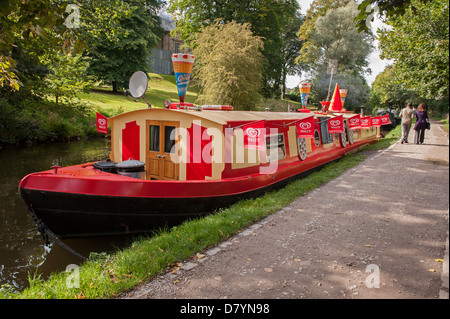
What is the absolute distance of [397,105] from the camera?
153 feet

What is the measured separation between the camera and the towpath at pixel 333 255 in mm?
3408

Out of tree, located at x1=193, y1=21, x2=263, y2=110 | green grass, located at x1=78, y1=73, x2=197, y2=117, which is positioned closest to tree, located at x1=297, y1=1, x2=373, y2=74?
green grass, located at x1=78, y1=73, x2=197, y2=117

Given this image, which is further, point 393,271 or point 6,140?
point 6,140

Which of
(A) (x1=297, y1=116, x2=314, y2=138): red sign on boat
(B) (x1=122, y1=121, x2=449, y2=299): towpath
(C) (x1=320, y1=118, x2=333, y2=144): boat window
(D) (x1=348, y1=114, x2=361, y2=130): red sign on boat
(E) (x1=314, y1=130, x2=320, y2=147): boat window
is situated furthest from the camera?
(D) (x1=348, y1=114, x2=361, y2=130): red sign on boat

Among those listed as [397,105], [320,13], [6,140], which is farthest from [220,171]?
[397,105]

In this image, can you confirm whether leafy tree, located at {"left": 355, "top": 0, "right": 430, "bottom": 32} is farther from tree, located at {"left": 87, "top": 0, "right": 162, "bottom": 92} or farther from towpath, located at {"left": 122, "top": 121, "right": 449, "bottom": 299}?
tree, located at {"left": 87, "top": 0, "right": 162, "bottom": 92}

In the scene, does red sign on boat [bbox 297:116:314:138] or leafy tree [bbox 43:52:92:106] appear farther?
leafy tree [bbox 43:52:92:106]

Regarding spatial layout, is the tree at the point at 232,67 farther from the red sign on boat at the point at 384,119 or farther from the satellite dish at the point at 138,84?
the satellite dish at the point at 138,84

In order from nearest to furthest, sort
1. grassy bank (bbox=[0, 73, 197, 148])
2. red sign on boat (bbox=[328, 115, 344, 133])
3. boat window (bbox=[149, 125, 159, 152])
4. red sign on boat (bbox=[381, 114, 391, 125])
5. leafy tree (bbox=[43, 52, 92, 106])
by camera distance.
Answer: boat window (bbox=[149, 125, 159, 152])
red sign on boat (bbox=[328, 115, 344, 133])
red sign on boat (bbox=[381, 114, 391, 125])
grassy bank (bbox=[0, 73, 197, 148])
leafy tree (bbox=[43, 52, 92, 106])

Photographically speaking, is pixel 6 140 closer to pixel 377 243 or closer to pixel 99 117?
pixel 99 117

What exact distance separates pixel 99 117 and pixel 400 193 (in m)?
7.09


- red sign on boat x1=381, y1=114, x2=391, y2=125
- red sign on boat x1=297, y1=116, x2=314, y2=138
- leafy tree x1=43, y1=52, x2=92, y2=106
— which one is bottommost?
red sign on boat x1=297, y1=116, x2=314, y2=138

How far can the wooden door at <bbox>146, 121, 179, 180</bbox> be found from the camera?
701 centimetres

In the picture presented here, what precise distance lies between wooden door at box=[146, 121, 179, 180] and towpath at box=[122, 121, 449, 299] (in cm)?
254
